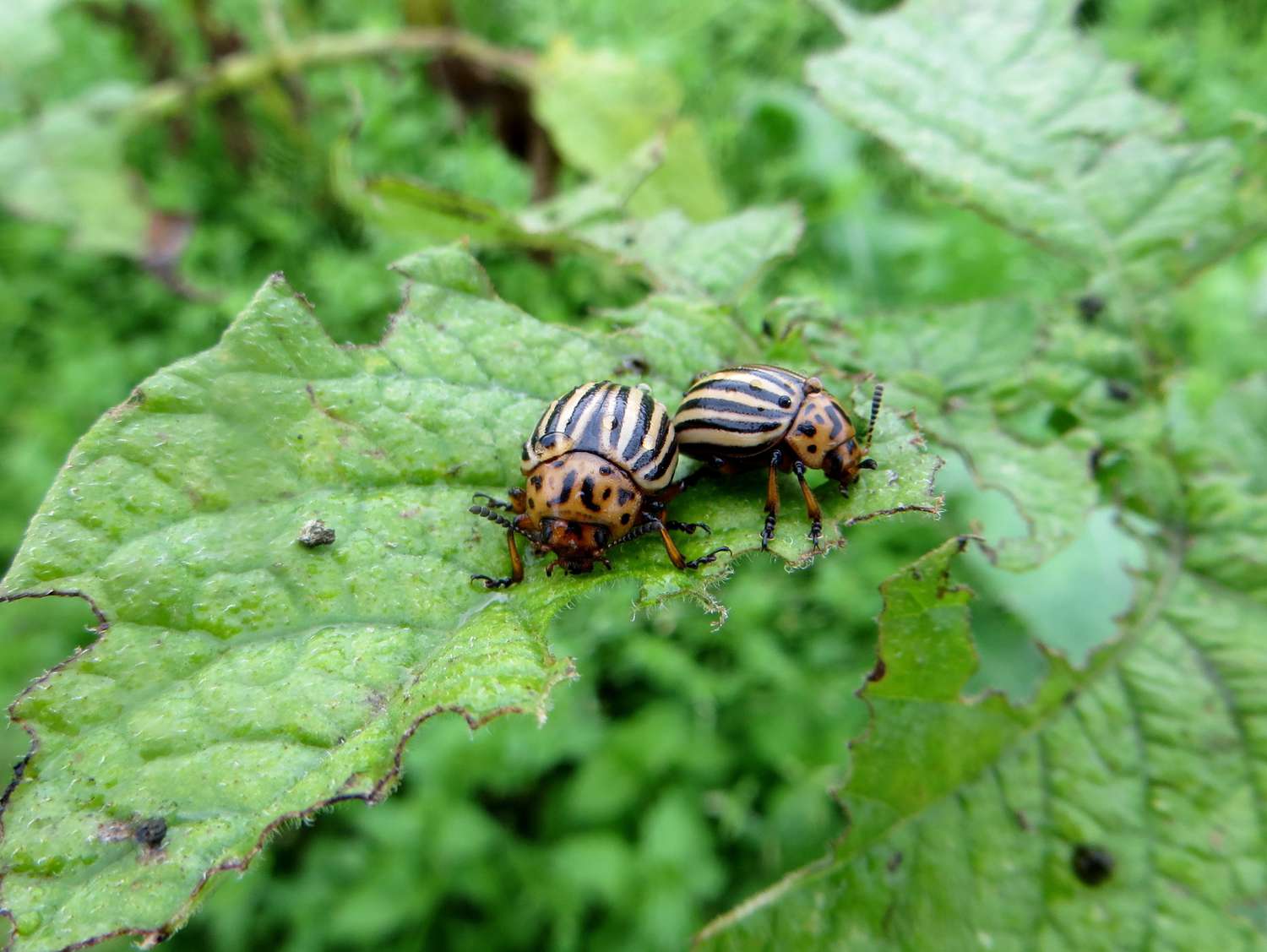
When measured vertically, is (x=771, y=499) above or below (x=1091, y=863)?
above

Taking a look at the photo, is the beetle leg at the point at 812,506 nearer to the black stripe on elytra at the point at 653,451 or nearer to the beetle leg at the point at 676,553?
the beetle leg at the point at 676,553

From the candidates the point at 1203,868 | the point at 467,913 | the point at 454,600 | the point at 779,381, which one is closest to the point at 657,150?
the point at 779,381

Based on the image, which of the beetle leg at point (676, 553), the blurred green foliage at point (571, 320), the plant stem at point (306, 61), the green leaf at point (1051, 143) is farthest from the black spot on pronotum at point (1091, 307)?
the plant stem at point (306, 61)

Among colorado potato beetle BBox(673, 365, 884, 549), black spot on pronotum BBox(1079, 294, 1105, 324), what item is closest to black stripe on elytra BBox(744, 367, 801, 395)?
colorado potato beetle BBox(673, 365, 884, 549)

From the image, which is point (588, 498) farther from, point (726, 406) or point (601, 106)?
point (601, 106)

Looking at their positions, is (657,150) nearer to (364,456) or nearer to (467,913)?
(364,456)

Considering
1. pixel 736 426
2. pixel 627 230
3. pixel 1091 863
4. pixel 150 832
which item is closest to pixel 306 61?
pixel 627 230
